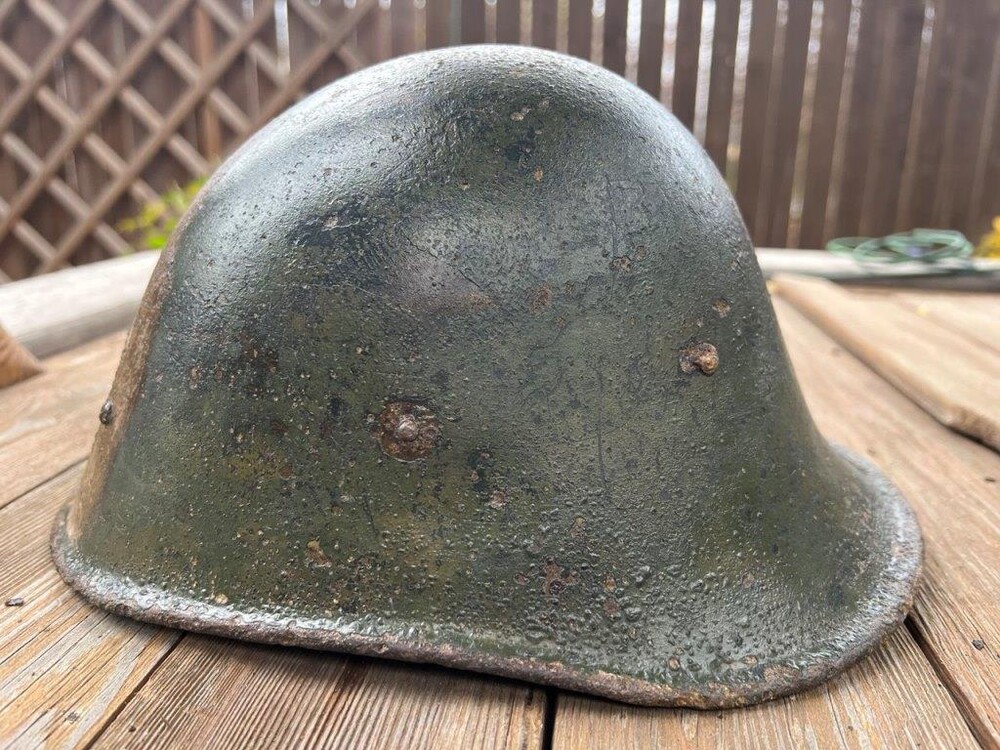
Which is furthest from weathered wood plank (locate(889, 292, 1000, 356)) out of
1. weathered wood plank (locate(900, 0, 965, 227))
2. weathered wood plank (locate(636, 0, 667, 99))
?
weathered wood plank (locate(636, 0, 667, 99))

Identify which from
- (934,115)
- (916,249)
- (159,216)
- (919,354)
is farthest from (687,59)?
(159,216)

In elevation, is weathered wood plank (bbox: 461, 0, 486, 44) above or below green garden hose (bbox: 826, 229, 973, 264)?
above

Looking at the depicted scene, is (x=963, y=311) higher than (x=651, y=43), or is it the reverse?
(x=651, y=43)

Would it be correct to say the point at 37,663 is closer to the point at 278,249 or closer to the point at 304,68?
the point at 278,249

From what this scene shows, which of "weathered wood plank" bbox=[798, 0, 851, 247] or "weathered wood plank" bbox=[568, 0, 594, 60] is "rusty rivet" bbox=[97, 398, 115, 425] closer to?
"weathered wood plank" bbox=[568, 0, 594, 60]

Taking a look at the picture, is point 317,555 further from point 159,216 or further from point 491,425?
point 159,216

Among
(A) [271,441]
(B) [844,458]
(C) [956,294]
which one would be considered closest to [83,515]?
(A) [271,441]

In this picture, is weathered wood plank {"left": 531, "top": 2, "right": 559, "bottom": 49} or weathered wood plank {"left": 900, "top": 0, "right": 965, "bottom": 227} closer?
weathered wood plank {"left": 900, "top": 0, "right": 965, "bottom": 227}
